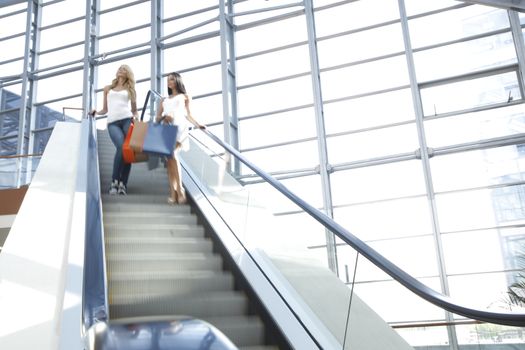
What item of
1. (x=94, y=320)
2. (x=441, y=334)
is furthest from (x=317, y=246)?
(x=94, y=320)

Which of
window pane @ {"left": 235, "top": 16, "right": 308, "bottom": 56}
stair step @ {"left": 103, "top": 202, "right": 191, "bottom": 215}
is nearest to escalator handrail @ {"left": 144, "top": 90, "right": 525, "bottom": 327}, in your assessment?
stair step @ {"left": 103, "top": 202, "right": 191, "bottom": 215}

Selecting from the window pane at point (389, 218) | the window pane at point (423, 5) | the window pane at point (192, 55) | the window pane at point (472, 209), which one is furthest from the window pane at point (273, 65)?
the window pane at point (472, 209)

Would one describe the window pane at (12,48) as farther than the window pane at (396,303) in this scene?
Yes

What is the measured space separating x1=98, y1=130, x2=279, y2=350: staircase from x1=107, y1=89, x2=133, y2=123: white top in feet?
3.00

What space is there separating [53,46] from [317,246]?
1483 centimetres

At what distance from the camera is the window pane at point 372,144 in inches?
436

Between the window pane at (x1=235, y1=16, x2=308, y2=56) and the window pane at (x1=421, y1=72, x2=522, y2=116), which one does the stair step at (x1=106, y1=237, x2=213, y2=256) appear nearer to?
the window pane at (x1=421, y1=72, x2=522, y2=116)

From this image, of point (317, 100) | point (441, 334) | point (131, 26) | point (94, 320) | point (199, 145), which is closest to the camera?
point (94, 320)

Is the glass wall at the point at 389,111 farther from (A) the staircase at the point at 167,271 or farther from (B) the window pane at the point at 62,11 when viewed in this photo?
(A) the staircase at the point at 167,271

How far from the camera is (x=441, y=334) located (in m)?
2.63

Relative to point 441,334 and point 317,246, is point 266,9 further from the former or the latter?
point 441,334

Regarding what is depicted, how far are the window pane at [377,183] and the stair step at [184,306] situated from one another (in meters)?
8.00

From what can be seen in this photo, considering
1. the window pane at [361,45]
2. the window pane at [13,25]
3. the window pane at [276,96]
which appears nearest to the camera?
the window pane at [361,45]

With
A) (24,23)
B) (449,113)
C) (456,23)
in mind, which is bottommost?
(449,113)
